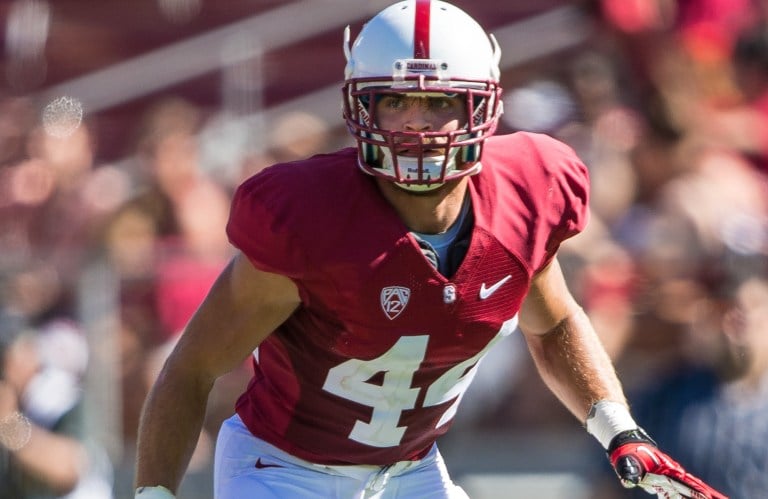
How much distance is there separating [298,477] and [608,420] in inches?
30.1

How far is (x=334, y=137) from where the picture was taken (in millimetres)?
6906

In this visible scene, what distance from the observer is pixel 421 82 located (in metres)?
3.00

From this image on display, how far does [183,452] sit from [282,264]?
0.49 metres

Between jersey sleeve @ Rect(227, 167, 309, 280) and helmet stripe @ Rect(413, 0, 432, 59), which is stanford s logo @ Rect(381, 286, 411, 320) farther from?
helmet stripe @ Rect(413, 0, 432, 59)

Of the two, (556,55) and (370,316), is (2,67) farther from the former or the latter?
(370,316)

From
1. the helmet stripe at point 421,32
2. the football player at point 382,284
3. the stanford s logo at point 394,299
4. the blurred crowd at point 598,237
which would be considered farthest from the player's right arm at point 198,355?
the blurred crowd at point 598,237

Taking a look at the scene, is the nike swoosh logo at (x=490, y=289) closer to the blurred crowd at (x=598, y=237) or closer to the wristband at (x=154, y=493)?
the wristband at (x=154, y=493)

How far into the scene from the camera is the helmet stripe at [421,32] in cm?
306

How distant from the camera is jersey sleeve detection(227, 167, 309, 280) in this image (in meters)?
2.93

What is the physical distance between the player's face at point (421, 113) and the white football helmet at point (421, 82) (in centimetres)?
3

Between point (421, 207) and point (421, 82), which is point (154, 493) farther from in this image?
point (421, 82)

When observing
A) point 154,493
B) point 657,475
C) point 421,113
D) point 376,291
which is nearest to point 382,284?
point 376,291

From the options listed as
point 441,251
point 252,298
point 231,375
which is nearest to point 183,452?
point 252,298

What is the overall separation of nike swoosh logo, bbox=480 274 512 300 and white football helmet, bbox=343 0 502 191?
25 cm
